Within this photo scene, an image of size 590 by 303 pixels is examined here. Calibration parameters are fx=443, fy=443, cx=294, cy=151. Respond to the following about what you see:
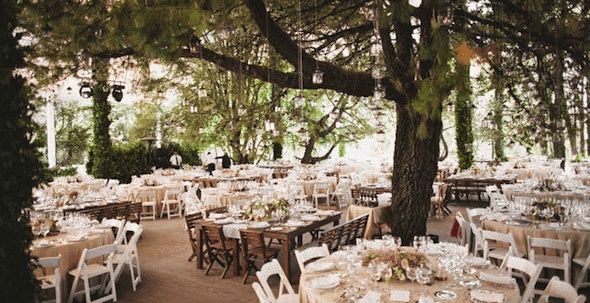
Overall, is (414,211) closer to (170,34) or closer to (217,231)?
(217,231)

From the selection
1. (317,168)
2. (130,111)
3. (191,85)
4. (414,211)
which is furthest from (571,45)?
(130,111)

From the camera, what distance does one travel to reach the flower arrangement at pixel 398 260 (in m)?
3.61

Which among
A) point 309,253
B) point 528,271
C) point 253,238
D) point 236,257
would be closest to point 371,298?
point 309,253

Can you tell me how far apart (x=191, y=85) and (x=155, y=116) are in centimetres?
254

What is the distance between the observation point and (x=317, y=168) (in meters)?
16.1

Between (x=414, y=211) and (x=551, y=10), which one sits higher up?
(x=551, y=10)

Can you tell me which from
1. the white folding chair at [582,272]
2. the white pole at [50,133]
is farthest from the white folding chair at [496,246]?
the white pole at [50,133]

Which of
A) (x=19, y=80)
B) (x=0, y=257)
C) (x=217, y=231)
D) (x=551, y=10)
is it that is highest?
(x=551, y=10)

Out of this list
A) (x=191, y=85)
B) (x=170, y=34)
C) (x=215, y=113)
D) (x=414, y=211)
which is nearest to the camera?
(x=170, y=34)

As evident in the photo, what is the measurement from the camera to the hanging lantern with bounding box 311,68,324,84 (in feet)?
14.4

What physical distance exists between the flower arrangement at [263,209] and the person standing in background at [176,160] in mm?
11655

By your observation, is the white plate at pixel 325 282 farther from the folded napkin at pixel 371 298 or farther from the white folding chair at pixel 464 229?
the white folding chair at pixel 464 229

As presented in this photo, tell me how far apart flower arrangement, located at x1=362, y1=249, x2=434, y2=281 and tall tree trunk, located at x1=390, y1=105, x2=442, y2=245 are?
1745 millimetres

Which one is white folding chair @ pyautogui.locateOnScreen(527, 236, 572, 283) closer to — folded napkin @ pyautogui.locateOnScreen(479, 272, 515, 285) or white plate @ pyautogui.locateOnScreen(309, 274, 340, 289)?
folded napkin @ pyautogui.locateOnScreen(479, 272, 515, 285)
